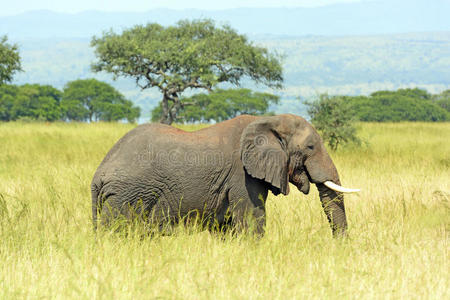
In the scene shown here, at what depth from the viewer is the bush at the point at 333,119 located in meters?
14.7

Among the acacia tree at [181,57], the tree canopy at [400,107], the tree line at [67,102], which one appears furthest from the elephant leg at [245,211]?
the tree canopy at [400,107]

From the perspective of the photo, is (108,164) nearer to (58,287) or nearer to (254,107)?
(58,287)

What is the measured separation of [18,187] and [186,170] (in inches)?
163

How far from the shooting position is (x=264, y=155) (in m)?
5.05

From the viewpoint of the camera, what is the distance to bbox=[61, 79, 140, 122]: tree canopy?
82062mm

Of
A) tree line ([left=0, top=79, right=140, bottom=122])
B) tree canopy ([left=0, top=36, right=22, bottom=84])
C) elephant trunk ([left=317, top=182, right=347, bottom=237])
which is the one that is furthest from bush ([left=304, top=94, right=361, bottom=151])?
tree line ([left=0, top=79, right=140, bottom=122])

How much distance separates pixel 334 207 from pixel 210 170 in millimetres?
1287

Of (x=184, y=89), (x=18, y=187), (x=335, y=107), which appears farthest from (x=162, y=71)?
(x=18, y=187)

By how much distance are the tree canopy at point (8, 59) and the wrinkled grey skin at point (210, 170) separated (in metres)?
22.3

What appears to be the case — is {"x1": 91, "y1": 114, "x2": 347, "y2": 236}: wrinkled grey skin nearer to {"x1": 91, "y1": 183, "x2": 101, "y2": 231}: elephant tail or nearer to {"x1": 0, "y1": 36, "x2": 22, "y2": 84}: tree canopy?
{"x1": 91, "y1": 183, "x2": 101, "y2": 231}: elephant tail

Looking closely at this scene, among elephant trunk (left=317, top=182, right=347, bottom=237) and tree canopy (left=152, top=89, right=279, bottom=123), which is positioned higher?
elephant trunk (left=317, top=182, right=347, bottom=237)

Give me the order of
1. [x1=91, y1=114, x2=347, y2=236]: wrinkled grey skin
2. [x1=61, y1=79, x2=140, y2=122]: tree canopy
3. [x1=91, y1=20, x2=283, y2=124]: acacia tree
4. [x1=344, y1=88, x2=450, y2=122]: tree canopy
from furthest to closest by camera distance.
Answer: [x1=61, y1=79, x2=140, y2=122]: tree canopy
[x1=344, y1=88, x2=450, y2=122]: tree canopy
[x1=91, y1=20, x2=283, y2=124]: acacia tree
[x1=91, y1=114, x2=347, y2=236]: wrinkled grey skin

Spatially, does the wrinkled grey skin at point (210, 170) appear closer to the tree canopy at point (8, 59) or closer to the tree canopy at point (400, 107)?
the tree canopy at point (8, 59)

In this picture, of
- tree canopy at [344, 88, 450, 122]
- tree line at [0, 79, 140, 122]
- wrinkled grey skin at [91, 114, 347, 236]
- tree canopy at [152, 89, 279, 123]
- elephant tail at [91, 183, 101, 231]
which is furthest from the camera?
tree canopy at [152, 89, 279, 123]
